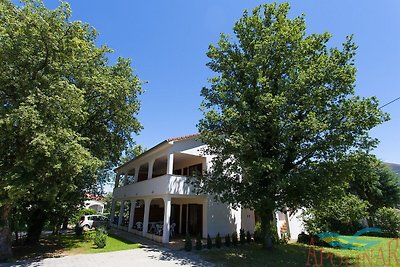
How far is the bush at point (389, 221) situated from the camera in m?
22.9

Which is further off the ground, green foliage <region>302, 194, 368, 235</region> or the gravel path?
green foliage <region>302, 194, 368, 235</region>

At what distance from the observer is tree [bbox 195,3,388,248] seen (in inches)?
522

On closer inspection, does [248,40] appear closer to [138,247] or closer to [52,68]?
[52,68]

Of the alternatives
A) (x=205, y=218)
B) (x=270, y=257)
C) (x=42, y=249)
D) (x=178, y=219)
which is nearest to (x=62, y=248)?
(x=42, y=249)

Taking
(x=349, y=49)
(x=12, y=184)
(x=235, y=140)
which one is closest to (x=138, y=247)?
(x=12, y=184)

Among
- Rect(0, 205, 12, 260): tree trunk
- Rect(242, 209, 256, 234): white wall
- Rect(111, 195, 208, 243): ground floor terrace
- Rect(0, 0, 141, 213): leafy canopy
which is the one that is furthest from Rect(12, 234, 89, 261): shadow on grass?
Rect(242, 209, 256, 234): white wall

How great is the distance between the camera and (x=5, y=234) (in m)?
13.3

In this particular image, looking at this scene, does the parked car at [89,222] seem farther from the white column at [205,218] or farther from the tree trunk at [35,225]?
the white column at [205,218]

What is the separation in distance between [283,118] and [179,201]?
12489 millimetres

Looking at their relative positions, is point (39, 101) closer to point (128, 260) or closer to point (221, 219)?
point (128, 260)

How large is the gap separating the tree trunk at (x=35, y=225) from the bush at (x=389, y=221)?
28298mm

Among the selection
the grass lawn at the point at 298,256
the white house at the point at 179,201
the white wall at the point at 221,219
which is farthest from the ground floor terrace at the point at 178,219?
the grass lawn at the point at 298,256

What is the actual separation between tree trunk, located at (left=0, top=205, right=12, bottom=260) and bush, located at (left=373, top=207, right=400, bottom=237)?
1128 inches

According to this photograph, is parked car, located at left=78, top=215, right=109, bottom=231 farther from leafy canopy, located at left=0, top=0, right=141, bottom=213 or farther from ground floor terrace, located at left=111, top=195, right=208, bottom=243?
leafy canopy, located at left=0, top=0, right=141, bottom=213
